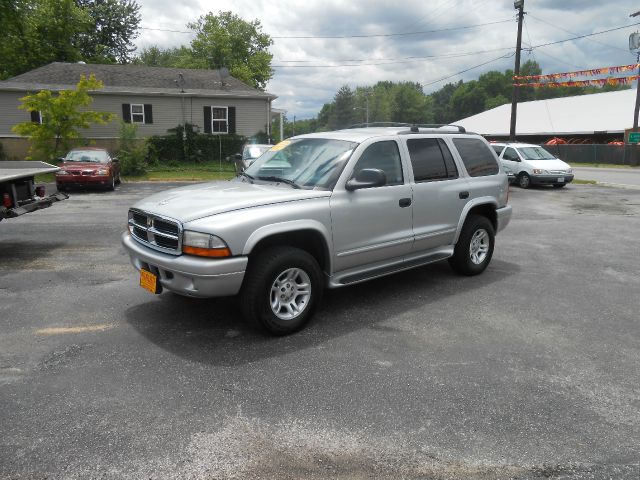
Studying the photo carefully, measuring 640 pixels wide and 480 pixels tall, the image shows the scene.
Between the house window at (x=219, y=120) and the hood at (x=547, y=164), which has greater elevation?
the house window at (x=219, y=120)

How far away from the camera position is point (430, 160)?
5.57 metres

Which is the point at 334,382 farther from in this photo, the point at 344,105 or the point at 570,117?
the point at 344,105

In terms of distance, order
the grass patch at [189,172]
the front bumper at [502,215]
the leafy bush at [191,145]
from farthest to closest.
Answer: the leafy bush at [191,145]
the grass patch at [189,172]
the front bumper at [502,215]

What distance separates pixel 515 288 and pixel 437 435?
3.47 meters

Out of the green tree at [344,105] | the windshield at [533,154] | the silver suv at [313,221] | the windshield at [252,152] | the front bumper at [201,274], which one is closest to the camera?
the front bumper at [201,274]

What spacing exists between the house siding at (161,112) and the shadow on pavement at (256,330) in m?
23.3

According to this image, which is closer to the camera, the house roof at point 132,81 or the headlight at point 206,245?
the headlight at point 206,245

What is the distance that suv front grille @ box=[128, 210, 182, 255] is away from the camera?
4062mm

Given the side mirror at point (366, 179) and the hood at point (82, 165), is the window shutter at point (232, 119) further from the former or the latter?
the side mirror at point (366, 179)

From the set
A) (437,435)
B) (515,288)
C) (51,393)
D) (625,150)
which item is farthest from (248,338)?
(625,150)

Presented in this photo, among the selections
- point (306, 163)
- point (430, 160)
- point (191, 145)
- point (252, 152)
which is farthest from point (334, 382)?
point (191, 145)

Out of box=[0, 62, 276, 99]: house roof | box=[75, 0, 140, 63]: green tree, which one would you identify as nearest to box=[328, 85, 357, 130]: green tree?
box=[75, 0, 140, 63]: green tree

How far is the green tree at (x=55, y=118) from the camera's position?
20484 mm

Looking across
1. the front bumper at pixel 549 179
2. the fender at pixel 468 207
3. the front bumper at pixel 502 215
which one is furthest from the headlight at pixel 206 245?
the front bumper at pixel 549 179
